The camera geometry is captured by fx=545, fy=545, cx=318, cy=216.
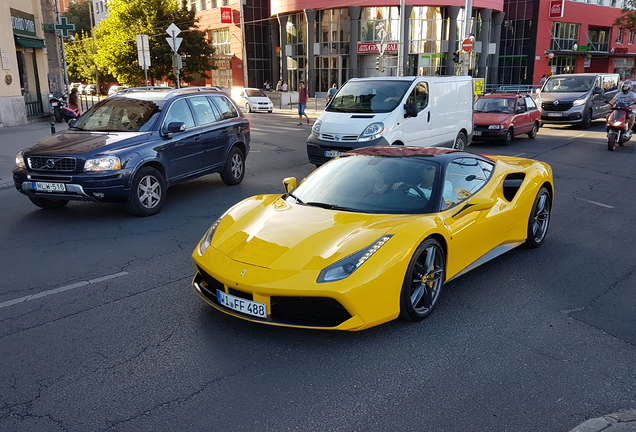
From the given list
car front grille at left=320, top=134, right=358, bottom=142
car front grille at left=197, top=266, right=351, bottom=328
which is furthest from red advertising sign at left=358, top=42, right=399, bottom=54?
car front grille at left=197, top=266, right=351, bottom=328

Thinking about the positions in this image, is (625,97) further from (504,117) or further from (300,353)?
(300,353)

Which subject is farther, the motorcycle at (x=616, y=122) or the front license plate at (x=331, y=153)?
the motorcycle at (x=616, y=122)

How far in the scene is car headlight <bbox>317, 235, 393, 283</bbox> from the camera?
3.94 m

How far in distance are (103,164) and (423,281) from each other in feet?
17.2

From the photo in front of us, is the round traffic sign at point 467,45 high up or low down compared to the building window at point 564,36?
down

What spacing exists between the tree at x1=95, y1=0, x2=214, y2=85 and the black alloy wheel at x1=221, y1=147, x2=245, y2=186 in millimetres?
36838

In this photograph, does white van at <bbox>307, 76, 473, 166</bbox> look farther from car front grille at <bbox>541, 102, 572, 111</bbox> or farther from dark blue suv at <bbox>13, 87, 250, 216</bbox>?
car front grille at <bbox>541, 102, 572, 111</bbox>

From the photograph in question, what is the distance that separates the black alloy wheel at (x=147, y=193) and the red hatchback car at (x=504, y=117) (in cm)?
1153

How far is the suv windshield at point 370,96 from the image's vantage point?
11.9 m

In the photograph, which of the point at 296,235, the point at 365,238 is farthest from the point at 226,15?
the point at 365,238

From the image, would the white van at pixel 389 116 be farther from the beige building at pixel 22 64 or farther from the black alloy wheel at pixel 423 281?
the beige building at pixel 22 64

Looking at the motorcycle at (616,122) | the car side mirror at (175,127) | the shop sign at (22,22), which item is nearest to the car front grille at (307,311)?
the car side mirror at (175,127)

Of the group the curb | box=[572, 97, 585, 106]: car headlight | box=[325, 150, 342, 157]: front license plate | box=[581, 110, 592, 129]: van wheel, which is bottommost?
the curb

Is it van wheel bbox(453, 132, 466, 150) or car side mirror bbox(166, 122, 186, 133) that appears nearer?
car side mirror bbox(166, 122, 186, 133)
